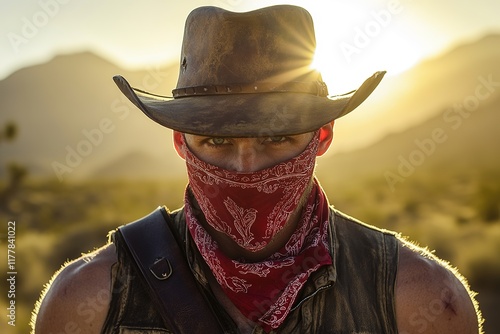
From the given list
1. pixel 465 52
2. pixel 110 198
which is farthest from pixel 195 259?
pixel 465 52

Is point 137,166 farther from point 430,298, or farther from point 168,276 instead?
point 430,298

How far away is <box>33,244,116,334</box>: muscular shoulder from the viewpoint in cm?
367

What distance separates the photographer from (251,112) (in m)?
3.42

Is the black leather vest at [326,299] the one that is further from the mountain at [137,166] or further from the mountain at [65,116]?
the mountain at [137,166]

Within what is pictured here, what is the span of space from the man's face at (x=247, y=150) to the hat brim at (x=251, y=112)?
14 cm

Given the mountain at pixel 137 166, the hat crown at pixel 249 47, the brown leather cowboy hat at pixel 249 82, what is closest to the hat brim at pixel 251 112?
the brown leather cowboy hat at pixel 249 82

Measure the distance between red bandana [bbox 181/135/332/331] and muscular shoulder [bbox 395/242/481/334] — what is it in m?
0.48

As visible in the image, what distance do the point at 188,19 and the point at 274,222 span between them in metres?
1.27

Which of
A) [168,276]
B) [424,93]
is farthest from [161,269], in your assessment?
[424,93]

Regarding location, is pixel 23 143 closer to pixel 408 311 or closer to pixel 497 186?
pixel 497 186

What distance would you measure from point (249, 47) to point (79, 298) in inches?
65.5

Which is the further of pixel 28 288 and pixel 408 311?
pixel 28 288

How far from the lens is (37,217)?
26.5 metres

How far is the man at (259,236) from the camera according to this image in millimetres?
3537
